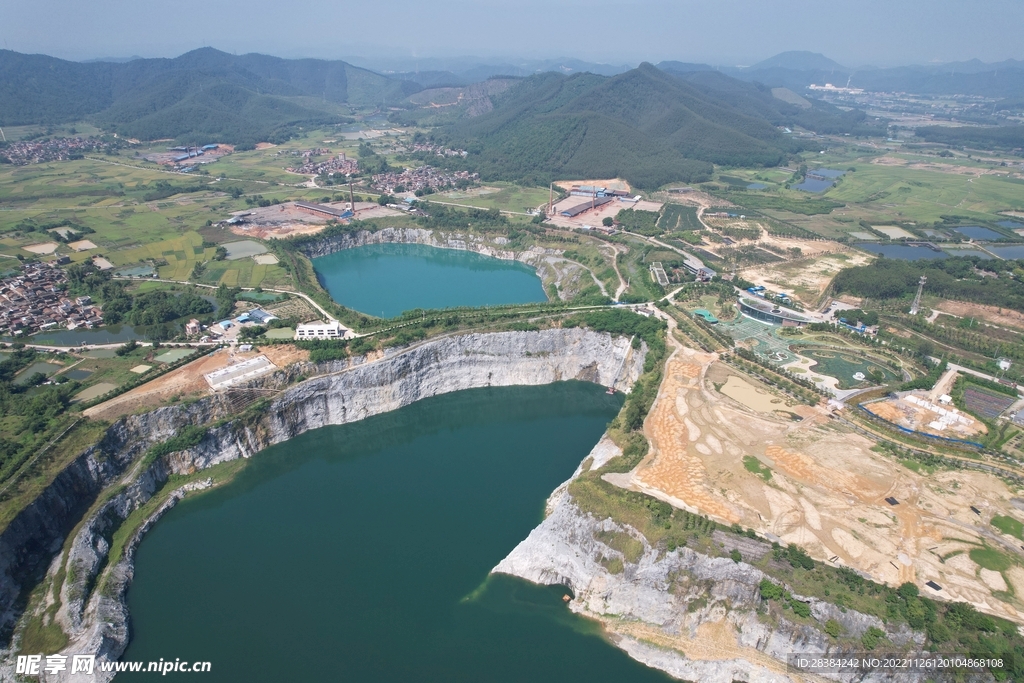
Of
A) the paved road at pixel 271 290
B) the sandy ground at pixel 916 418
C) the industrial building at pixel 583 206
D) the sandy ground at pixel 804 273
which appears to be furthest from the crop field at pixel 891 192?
the paved road at pixel 271 290

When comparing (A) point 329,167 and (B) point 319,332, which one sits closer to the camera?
(B) point 319,332

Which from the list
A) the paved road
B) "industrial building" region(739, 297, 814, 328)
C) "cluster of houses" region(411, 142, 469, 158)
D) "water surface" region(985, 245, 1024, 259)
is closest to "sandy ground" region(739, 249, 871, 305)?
"industrial building" region(739, 297, 814, 328)

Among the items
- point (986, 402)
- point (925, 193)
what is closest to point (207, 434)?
point (986, 402)

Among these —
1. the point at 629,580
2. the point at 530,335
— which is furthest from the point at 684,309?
the point at 629,580

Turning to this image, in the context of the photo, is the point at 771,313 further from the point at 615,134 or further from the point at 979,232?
the point at 615,134

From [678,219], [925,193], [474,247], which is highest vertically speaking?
[925,193]

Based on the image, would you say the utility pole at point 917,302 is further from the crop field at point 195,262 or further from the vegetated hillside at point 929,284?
the crop field at point 195,262
